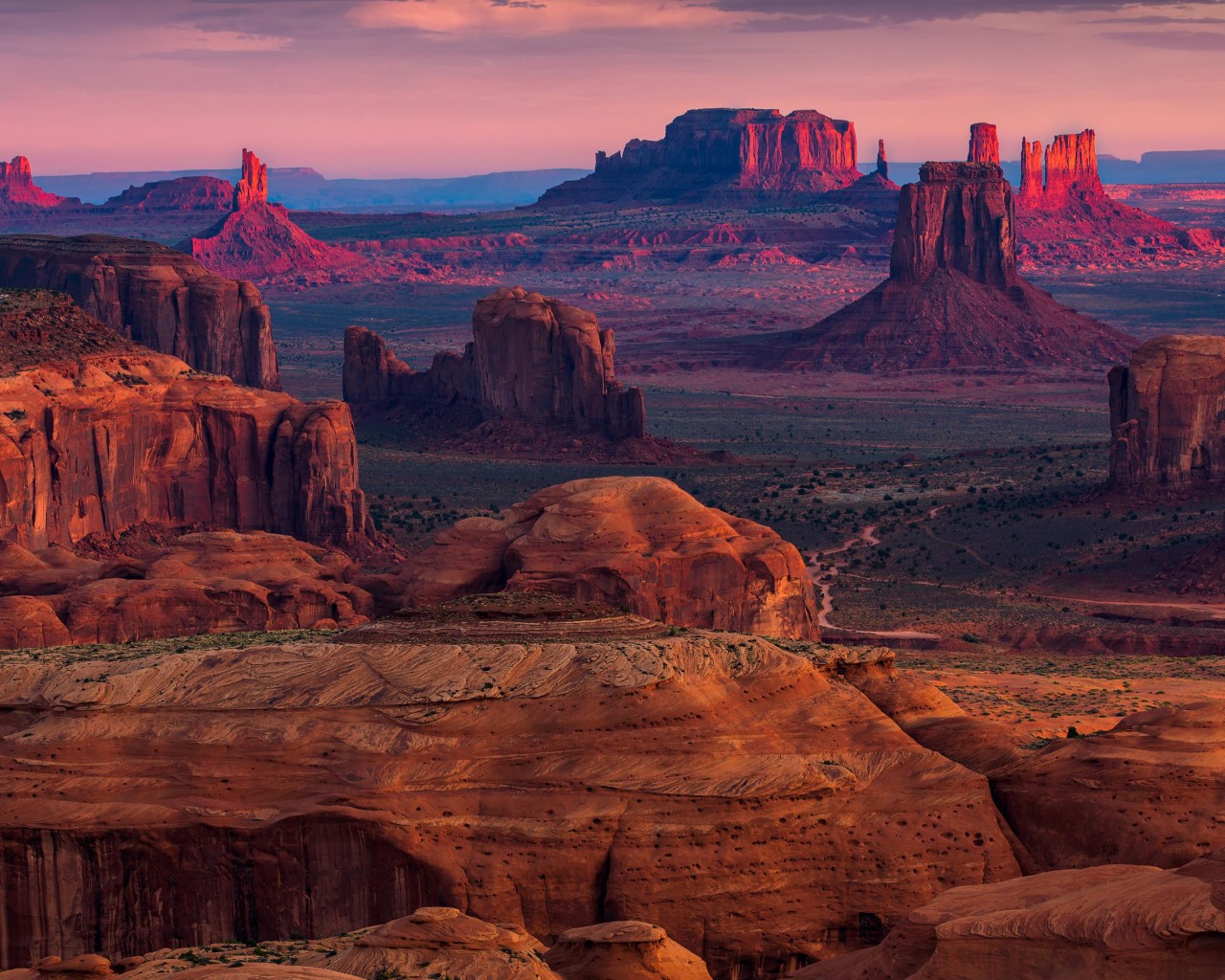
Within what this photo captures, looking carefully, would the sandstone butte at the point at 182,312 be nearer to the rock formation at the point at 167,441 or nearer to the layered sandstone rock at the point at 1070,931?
the rock formation at the point at 167,441

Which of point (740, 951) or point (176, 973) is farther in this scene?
point (740, 951)

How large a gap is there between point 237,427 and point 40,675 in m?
52.7

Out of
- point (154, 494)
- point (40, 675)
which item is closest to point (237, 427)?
point (154, 494)

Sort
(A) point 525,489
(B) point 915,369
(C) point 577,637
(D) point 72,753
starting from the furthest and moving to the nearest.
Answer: (B) point 915,369, (A) point 525,489, (C) point 577,637, (D) point 72,753

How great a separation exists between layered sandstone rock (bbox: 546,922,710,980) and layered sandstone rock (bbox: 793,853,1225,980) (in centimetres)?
302

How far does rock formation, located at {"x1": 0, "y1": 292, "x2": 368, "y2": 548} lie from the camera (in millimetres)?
85188

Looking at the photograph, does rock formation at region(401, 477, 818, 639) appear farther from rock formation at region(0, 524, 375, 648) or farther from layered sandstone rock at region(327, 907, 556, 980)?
layered sandstone rock at region(327, 907, 556, 980)

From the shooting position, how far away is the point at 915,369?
19725 cm

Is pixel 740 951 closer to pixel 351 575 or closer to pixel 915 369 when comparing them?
pixel 351 575

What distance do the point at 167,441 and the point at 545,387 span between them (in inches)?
1759

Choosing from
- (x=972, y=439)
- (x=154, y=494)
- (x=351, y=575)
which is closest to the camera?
(x=351, y=575)

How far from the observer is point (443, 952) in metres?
30.1

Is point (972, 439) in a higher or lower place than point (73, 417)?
lower

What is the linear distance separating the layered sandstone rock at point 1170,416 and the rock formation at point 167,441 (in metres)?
36.7
